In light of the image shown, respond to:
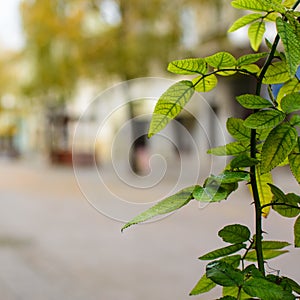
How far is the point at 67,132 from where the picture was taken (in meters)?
15.2

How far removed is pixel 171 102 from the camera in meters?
0.45

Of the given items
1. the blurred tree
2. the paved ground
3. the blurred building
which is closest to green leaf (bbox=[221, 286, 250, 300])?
the paved ground

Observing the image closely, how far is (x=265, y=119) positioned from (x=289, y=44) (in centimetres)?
5

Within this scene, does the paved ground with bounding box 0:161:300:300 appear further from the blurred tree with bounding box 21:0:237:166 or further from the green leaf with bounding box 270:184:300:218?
the blurred tree with bounding box 21:0:237:166

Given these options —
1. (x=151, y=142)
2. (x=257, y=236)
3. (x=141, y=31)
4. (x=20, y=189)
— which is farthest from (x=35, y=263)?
(x=151, y=142)

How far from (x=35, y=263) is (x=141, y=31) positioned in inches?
238

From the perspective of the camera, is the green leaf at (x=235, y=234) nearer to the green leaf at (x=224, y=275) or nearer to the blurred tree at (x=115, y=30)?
the green leaf at (x=224, y=275)

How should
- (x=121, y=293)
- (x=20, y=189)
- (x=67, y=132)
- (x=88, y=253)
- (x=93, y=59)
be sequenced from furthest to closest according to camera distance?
1. (x=67, y=132)
2. (x=93, y=59)
3. (x=20, y=189)
4. (x=88, y=253)
5. (x=121, y=293)

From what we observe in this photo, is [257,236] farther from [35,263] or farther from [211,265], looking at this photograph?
[35,263]

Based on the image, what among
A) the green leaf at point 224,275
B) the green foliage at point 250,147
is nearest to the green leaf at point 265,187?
the green foliage at point 250,147

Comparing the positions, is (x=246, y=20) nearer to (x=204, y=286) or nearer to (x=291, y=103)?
(x=291, y=103)

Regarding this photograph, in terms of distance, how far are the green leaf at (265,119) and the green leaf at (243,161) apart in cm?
3

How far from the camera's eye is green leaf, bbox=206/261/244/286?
40 centimetres

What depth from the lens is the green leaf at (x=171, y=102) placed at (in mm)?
451
